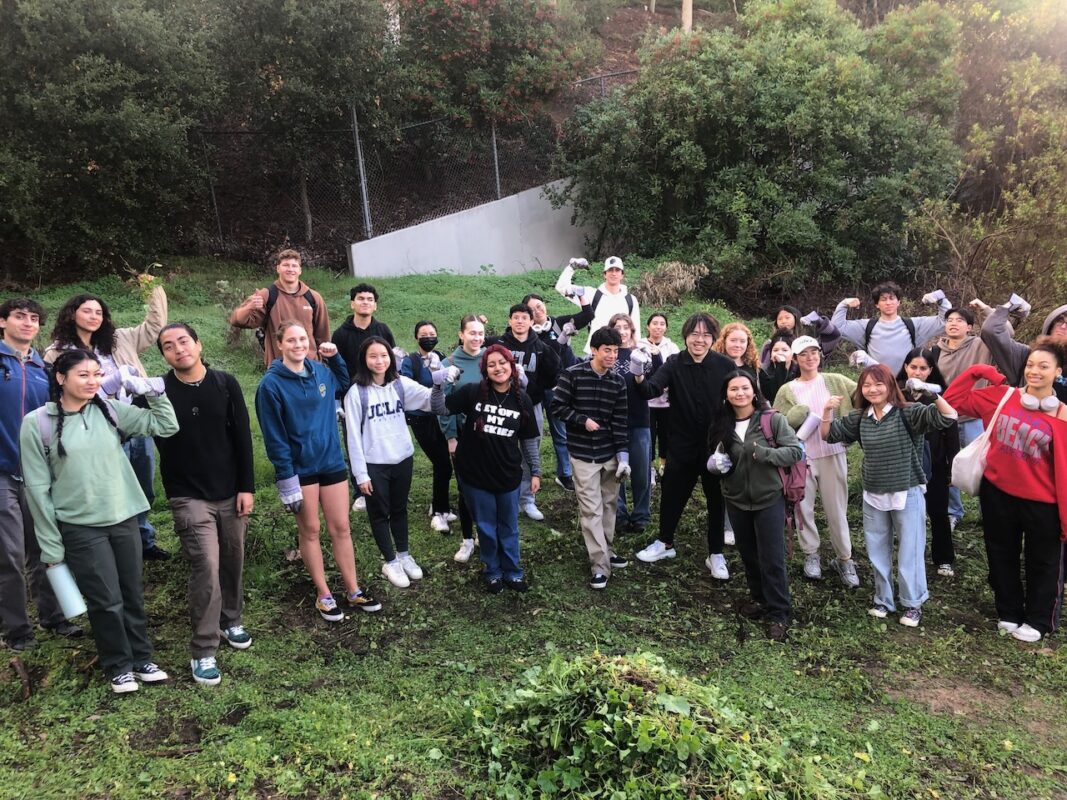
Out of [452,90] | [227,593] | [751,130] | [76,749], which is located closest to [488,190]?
[452,90]

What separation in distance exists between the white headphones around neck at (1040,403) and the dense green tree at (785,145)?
853cm

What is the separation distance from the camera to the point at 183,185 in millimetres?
11867

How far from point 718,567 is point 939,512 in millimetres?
1664

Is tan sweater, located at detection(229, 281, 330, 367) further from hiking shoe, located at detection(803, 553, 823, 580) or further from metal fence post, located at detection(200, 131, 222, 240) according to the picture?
metal fence post, located at detection(200, 131, 222, 240)

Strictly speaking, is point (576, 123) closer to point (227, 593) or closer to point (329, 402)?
point (329, 402)

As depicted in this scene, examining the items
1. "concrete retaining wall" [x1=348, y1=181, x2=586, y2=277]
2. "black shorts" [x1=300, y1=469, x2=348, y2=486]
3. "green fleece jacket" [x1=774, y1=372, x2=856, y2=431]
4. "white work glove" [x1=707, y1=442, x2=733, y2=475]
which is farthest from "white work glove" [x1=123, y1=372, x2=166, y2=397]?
"concrete retaining wall" [x1=348, y1=181, x2=586, y2=277]

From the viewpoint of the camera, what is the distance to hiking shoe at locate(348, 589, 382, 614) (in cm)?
485

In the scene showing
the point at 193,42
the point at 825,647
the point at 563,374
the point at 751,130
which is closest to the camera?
the point at 825,647

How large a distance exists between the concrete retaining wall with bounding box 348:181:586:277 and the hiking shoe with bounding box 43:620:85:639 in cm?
900

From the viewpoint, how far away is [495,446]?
4965 mm

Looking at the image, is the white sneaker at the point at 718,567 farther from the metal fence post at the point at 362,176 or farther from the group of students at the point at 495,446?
the metal fence post at the point at 362,176

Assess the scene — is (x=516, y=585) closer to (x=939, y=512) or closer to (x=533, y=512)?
(x=533, y=512)

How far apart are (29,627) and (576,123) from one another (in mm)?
12588

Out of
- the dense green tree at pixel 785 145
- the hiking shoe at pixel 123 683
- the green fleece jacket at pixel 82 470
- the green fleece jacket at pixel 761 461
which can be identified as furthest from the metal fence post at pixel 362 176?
the hiking shoe at pixel 123 683
